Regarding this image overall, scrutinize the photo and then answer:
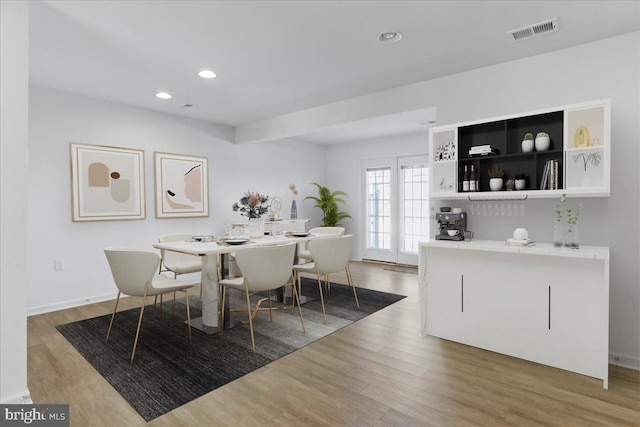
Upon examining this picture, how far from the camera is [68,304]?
13.2 feet

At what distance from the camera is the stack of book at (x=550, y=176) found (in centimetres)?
266

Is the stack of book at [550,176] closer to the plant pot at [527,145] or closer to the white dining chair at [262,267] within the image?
the plant pot at [527,145]

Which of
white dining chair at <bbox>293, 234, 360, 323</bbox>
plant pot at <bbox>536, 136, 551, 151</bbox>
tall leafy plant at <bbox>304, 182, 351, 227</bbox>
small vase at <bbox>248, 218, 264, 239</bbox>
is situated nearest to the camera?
plant pot at <bbox>536, 136, 551, 151</bbox>

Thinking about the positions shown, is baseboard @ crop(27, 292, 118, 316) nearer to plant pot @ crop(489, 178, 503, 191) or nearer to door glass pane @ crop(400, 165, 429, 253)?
plant pot @ crop(489, 178, 503, 191)

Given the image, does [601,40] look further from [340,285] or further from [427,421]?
[340,285]

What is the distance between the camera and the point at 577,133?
8.42ft

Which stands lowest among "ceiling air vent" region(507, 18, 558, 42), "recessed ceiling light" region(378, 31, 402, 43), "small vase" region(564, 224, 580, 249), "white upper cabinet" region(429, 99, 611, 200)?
"small vase" region(564, 224, 580, 249)

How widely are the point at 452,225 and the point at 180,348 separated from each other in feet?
8.56

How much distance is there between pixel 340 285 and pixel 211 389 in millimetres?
3021

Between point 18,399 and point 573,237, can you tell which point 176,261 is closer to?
point 18,399

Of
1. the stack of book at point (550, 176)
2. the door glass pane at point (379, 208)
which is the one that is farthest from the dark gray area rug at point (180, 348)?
the door glass pane at point (379, 208)

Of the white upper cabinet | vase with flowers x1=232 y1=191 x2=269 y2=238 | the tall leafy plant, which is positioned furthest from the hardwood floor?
the tall leafy plant

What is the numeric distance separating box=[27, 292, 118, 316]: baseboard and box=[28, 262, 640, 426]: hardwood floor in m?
1.01

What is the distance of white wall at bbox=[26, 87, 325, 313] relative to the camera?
3824mm
